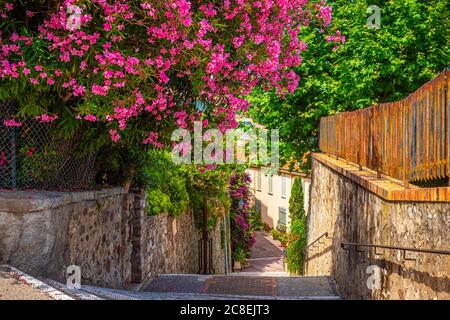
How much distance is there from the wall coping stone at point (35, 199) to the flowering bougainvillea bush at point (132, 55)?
2.97ft

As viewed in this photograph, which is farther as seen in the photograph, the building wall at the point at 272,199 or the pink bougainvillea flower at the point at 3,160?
the building wall at the point at 272,199

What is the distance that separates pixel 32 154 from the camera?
8.09m

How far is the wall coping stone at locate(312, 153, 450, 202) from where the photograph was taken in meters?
5.20

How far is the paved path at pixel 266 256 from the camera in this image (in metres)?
29.7

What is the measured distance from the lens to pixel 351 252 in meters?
10.1

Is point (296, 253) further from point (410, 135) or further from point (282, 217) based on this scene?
point (282, 217)

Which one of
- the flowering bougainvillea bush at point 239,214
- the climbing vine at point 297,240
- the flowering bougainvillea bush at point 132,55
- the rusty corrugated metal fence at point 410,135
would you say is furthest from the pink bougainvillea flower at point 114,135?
the flowering bougainvillea bush at point 239,214

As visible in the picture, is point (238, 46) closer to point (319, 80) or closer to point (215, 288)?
point (215, 288)

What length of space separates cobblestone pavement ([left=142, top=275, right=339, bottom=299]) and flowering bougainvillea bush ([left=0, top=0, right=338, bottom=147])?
4100 mm

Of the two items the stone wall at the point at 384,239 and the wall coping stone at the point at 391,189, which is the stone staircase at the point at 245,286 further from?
the wall coping stone at the point at 391,189

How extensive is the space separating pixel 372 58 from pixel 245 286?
968 centimetres

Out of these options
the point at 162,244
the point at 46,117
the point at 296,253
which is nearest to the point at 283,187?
the point at 296,253
